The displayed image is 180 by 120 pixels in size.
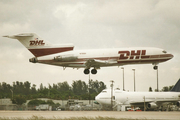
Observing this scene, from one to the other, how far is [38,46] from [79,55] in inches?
296

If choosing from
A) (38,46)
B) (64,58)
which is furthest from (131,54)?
(38,46)

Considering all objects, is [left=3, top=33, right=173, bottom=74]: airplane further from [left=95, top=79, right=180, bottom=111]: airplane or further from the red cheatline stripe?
[left=95, top=79, right=180, bottom=111]: airplane

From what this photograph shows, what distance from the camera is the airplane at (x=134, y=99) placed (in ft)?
245

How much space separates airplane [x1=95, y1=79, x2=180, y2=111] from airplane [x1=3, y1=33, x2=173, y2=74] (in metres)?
16.5

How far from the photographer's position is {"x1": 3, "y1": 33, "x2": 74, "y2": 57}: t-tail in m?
58.0

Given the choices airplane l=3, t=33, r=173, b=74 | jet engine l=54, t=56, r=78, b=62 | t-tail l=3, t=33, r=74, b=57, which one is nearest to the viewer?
jet engine l=54, t=56, r=78, b=62

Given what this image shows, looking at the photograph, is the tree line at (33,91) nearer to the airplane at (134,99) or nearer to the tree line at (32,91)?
the tree line at (32,91)

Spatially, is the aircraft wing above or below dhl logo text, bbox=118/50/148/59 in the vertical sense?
below

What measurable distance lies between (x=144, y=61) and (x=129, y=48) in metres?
3.66

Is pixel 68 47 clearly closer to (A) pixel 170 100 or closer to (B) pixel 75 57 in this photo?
(B) pixel 75 57

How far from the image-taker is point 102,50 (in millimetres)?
58281

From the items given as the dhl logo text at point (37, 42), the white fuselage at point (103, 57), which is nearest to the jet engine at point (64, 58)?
the white fuselage at point (103, 57)

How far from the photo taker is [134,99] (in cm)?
7625

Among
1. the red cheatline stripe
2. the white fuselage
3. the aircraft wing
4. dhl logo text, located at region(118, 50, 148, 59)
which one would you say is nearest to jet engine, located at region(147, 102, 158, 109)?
the white fuselage
